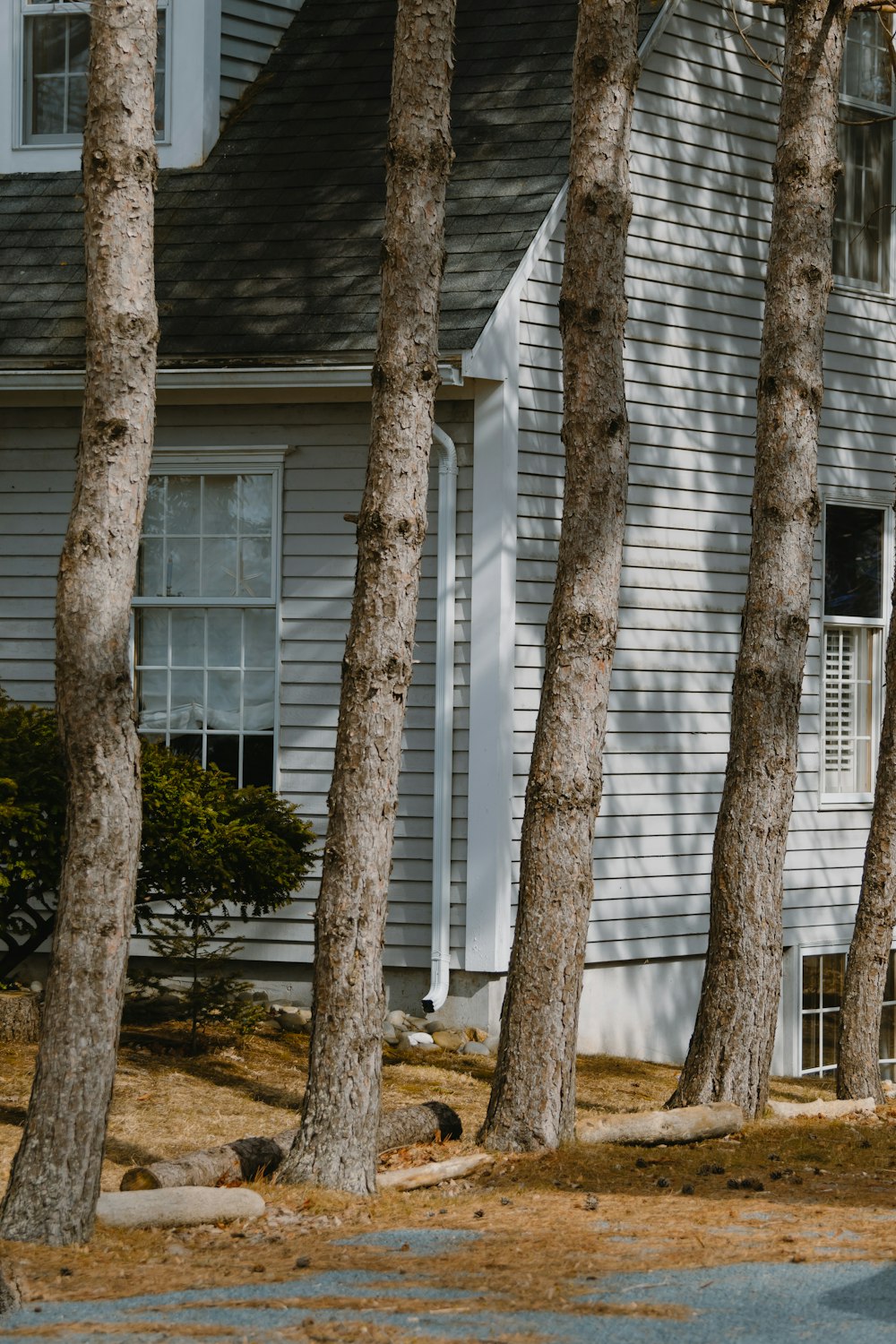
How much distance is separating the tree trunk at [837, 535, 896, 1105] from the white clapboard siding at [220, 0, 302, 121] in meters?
6.56

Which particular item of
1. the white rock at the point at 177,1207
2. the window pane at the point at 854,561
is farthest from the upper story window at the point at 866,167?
the white rock at the point at 177,1207

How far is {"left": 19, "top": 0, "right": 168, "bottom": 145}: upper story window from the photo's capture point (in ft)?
39.3

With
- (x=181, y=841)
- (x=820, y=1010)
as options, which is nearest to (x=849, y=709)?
(x=820, y=1010)

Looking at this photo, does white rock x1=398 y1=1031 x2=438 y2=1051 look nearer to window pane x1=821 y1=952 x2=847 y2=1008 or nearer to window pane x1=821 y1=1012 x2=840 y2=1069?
window pane x1=821 y1=952 x2=847 y2=1008

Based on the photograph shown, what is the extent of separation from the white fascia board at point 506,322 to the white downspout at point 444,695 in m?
0.50

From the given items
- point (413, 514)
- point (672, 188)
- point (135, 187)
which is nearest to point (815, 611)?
point (672, 188)

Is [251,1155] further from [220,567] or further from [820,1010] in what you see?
[820,1010]

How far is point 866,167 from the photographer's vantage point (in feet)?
42.9

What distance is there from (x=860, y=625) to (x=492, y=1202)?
24.3 feet

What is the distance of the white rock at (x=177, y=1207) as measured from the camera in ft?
18.5

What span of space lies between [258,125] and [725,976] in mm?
6820

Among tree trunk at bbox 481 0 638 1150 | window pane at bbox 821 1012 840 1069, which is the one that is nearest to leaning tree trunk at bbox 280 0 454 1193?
tree trunk at bbox 481 0 638 1150

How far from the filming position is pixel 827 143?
8.37m

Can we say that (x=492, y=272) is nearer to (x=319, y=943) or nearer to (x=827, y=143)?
(x=827, y=143)
